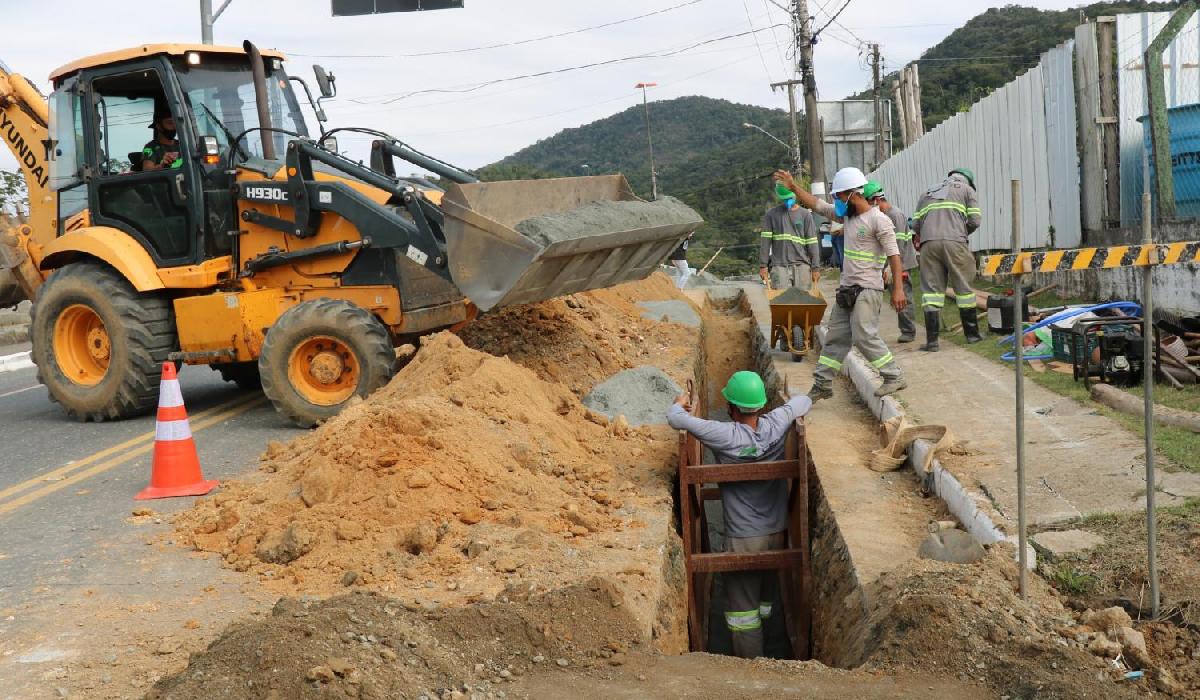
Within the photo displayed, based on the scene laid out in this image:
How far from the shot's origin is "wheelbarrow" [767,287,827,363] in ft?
42.5

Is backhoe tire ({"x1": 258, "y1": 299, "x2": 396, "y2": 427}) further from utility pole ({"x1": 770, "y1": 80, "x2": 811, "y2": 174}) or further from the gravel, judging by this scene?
utility pole ({"x1": 770, "y1": 80, "x2": 811, "y2": 174})

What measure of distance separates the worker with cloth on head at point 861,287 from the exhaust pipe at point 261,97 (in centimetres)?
462

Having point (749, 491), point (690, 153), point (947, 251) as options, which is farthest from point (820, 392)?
point (690, 153)

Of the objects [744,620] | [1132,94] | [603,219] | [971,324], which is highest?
[1132,94]

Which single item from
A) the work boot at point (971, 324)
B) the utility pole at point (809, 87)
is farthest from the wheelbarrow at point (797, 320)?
the utility pole at point (809, 87)

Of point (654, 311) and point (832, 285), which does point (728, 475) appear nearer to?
point (654, 311)

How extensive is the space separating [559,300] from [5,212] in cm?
607

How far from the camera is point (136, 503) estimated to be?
7504 millimetres

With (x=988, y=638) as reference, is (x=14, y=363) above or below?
above

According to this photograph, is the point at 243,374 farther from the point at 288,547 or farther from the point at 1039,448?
the point at 1039,448

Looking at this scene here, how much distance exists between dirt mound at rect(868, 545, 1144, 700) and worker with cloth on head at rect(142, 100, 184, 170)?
7.92 m

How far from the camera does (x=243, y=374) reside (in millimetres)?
12133

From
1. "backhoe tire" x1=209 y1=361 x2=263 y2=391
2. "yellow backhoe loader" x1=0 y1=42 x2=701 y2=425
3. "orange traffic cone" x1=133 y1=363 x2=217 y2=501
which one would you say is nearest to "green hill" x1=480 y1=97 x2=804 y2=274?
"backhoe tire" x1=209 y1=361 x2=263 y2=391

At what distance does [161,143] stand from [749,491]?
21.1 feet
